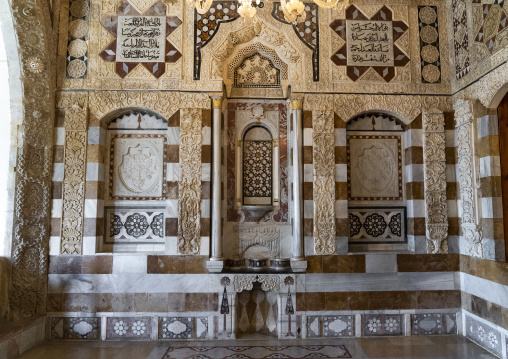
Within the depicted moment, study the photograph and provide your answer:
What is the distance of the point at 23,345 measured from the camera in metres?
4.58

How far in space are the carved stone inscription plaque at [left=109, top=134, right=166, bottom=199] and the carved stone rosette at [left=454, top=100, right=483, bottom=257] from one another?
451cm

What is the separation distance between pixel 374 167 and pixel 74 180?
461 centimetres

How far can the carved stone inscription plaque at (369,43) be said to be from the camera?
5609 mm

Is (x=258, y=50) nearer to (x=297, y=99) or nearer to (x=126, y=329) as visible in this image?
(x=297, y=99)

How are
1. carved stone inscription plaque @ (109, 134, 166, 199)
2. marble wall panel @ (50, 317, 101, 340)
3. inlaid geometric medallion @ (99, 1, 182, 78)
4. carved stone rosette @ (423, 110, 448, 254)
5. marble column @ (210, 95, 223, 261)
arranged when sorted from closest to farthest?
1. marble wall panel @ (50, 317, 101, 340)
2. marble column @ (210, 95, 223, 261)
3. carved stone rosette @ (423, 110, 448, 254)
4. inlaid geometric medallion @ (99, 1, 182, 78)
5. carved stone inscription plaque @ (109, 134, 166, 199)

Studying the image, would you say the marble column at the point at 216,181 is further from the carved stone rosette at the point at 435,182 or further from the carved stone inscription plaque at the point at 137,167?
the carved stone rosette at the point at 435,182

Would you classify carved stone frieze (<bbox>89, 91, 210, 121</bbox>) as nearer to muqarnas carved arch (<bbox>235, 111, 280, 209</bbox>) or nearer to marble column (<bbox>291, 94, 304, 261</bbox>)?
muqarnas carved arch (<bbox>235, 111, 280, 209</bbox>)

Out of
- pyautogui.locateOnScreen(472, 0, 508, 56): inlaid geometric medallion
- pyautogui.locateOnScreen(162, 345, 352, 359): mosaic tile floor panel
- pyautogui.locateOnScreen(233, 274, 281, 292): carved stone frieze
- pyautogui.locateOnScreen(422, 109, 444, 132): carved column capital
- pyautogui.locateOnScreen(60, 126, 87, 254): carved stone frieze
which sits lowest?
pyautogui.locateOnScreen(162, 345, 352, 359): mosaic tile floor panel

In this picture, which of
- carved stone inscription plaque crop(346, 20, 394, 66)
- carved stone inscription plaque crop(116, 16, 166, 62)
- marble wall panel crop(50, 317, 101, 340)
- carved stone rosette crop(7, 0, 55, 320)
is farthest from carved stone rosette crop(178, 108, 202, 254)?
carved stone inscription plaque crop(346, 20, 394, 66)

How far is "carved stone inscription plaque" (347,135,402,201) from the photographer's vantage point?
5672mm

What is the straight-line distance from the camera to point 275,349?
4.76m

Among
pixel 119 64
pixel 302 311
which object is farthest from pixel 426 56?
pixel 119 64

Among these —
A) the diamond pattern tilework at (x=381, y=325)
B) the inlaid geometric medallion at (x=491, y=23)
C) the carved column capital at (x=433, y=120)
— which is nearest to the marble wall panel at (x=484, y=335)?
the diamond pattern tilework at (x=381, y=325)

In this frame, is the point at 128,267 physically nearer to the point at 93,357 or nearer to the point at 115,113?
the point at 93,357
